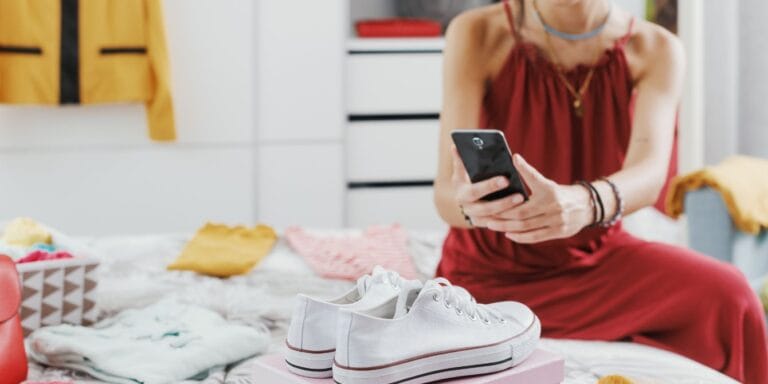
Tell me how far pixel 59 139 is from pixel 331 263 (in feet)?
5.50

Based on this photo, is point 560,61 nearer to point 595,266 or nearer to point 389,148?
point 595,266

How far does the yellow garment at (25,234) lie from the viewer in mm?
1802

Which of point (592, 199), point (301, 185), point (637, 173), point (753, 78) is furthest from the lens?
point (301, 185)

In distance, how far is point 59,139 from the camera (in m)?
3.37

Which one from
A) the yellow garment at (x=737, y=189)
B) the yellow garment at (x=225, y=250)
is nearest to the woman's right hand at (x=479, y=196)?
the yellow garment at (x=225, y=250)

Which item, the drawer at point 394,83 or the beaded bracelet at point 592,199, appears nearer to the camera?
the beaded bracelet at point 592,199

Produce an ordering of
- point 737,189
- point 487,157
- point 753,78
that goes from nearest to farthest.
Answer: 1. point 487,157
2. point 737,189
3. point 753,78

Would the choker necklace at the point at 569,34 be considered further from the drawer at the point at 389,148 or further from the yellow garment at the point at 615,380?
the drawer at the point at 389,148

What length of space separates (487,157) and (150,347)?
534 millimetres

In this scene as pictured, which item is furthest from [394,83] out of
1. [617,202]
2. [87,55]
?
[617,202]

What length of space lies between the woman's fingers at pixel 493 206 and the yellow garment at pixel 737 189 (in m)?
0.84

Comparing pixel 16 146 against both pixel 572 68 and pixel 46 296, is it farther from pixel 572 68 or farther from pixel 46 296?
pixel 572 68

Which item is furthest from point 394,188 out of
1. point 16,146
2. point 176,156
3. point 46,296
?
point 46,296

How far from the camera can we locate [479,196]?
56.0 inches
